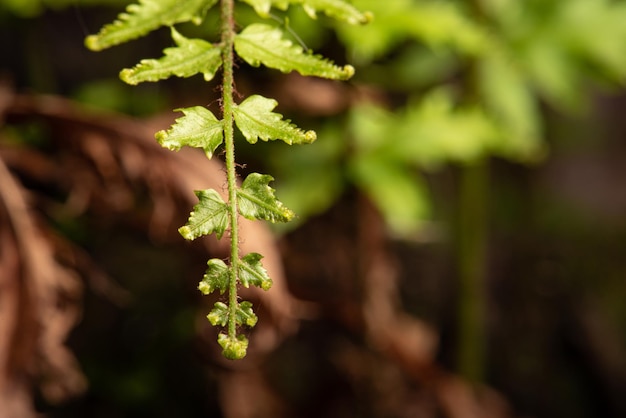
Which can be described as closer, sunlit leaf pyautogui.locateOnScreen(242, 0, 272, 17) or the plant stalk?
sunlit leaf pyautogui.locateOnScreen(242, 0, 272, 17)

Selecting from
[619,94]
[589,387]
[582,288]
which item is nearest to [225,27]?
[589,387]

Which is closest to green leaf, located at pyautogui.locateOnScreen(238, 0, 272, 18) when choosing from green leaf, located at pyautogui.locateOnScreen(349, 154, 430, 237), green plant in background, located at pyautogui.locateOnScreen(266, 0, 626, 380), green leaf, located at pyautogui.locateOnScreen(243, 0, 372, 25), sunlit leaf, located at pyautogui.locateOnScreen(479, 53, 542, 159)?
green leaf, located at pyautogui.locateOnScreen(243, 0, 372, 25)

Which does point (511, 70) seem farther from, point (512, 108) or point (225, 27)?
point (225, 27)

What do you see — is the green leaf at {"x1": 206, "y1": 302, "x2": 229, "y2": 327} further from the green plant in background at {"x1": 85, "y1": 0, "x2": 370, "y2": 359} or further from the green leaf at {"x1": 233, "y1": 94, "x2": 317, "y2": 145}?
the green leaf at {"x1": 233, "y1": 94, "x2": 317, "y2": 145}

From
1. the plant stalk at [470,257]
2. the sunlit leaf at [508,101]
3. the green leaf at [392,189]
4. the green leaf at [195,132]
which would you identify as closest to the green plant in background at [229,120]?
the green leaf at [195,132]

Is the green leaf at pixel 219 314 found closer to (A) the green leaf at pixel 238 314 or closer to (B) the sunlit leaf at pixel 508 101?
(A) the green leaf at pixel 238 314

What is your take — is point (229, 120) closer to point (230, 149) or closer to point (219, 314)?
point (230, 149)
